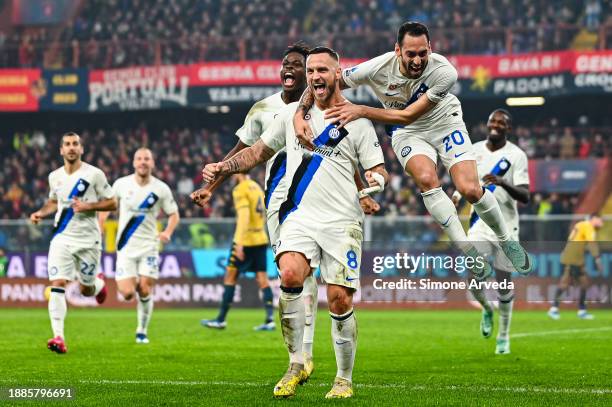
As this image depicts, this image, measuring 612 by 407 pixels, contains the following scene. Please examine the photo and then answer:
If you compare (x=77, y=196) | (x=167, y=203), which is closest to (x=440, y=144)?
(x=77, y=196)

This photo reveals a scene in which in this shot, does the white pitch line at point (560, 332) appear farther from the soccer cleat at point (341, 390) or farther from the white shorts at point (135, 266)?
the soccer cleat at point (341, 390)

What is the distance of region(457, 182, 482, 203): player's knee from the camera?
9336mm

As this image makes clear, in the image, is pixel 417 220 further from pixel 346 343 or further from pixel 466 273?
pixel 346 343

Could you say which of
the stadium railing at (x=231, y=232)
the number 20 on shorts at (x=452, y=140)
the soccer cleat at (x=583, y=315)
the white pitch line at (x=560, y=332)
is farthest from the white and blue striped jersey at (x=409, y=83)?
the stadium railing at (x=231, y=232)

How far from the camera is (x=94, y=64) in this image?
36.5 metres

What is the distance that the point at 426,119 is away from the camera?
944 centimetres

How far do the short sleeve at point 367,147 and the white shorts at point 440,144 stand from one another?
147cm

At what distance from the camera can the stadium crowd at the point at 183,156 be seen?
3102cm

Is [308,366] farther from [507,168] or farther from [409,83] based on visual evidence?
[507,168]

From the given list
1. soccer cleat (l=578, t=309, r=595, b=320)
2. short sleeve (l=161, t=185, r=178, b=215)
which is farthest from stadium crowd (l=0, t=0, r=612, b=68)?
short sleeve (l=161, t=185, r=178, b=215)

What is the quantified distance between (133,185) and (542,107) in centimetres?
2388

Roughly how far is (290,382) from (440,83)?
9.08 feet

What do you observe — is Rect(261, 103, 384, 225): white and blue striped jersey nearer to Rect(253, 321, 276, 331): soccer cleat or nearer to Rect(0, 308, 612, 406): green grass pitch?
Rect(0, 308, 612, 406): green grass pitch
